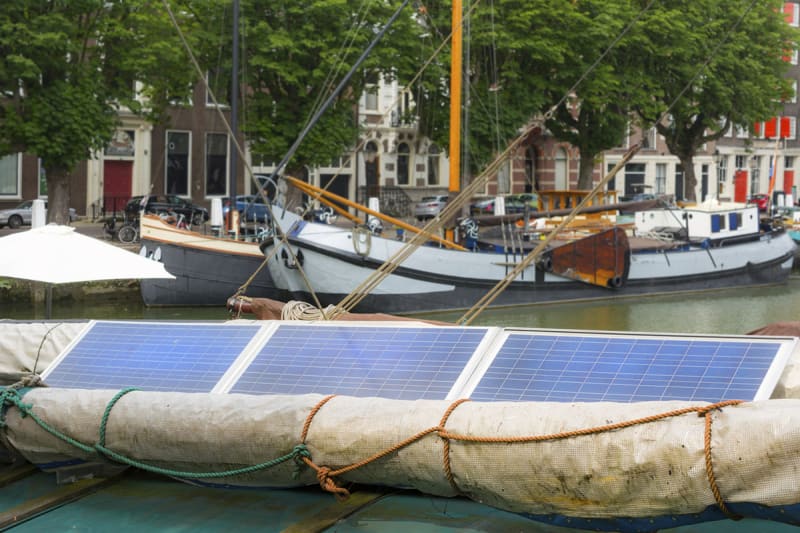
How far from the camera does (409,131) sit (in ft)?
162

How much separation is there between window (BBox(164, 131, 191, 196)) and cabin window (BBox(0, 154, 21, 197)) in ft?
19.2

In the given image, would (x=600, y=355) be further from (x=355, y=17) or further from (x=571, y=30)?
(x=571, y=30)

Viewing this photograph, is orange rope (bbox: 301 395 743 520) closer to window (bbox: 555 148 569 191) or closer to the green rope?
the green rope

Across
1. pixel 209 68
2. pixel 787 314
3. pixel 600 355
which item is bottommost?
pixel 787 314

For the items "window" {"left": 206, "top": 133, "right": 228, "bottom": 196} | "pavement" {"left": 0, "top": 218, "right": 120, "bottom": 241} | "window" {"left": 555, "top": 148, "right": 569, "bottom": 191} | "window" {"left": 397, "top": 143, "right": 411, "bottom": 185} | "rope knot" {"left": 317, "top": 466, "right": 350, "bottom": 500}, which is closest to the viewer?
"rope knot" {"left": 317, "top": 466, "right": 350, "bottom": 500}

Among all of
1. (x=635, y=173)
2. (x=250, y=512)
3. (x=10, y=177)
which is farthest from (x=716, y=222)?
(x=635, y=173)

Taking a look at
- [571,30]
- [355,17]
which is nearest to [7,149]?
[355,17]

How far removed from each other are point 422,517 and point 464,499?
1.35ft

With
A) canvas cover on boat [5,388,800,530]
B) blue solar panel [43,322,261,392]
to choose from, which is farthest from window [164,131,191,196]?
canvas cover on boat [5,388,800,530]

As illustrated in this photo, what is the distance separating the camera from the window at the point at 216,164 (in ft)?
142

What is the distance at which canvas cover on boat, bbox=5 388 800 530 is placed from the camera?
5.39m

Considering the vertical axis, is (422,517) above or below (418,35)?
below

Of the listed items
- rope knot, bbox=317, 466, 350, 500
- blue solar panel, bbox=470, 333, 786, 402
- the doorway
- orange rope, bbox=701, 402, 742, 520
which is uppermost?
the doorway

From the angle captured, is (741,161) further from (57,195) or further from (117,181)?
(57,195)
